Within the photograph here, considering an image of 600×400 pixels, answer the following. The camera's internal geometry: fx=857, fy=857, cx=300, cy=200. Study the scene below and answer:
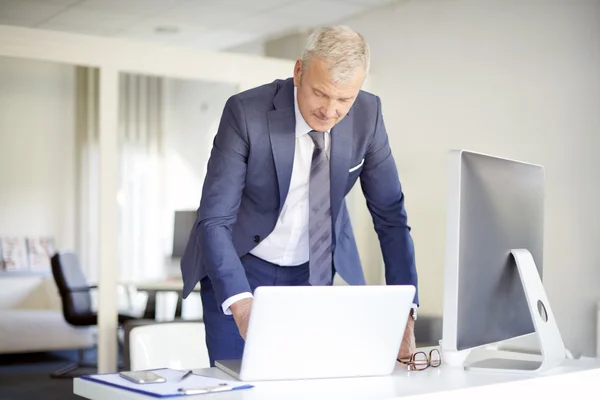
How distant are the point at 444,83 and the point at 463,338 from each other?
4.52 metres

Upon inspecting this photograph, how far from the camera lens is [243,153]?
85.0 inches

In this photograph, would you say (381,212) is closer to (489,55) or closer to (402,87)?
(489,55)

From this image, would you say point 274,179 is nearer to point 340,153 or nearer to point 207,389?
point 340,153

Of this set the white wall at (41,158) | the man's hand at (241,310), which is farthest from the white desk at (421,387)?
the white wall at (41,158)

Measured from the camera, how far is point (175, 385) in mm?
1547

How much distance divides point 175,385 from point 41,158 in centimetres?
772

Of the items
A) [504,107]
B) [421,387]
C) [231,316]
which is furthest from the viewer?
[504,107]

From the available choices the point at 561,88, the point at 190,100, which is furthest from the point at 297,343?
the point at 190,100

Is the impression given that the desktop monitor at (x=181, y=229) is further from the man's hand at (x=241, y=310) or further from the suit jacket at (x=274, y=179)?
the man's hand at (x=241, y=310)

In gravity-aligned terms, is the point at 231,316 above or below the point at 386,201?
below

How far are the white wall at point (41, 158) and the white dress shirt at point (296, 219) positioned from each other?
6092 millimetres

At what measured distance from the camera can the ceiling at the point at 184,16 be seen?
6.57m

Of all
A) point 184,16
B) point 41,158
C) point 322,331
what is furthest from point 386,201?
point 41,158

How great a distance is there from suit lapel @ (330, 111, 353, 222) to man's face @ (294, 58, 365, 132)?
94 mm
